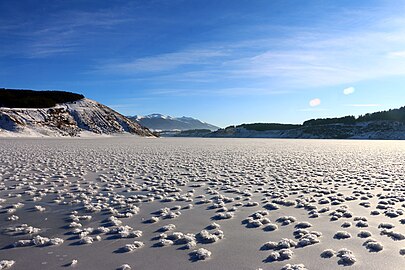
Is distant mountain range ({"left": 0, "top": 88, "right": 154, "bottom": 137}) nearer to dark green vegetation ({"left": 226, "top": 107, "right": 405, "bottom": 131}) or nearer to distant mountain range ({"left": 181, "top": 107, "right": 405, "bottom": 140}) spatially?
distant mountain range ({"left": 181, "top": 107, "right": 405, "bottom": 140})

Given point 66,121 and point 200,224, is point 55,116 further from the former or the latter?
point 200,224

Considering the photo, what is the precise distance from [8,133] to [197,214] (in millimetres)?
76508

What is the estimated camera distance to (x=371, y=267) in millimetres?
4770

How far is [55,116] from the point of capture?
89.2 metres

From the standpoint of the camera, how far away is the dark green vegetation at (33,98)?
94000 mm

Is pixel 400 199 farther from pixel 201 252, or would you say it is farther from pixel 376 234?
pixel 201 252

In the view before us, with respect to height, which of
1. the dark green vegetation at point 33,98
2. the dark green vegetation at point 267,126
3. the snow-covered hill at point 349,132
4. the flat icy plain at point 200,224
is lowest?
the flat icy plain at point 200,224

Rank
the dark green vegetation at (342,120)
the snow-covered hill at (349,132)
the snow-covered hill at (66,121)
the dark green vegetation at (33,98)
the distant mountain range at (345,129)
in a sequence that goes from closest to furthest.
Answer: the snow-covered hill at (66,121), the dark green vegetation at (33,98), the snow-covered hill at (349,132), the distant mountain range at (345,129), the dark green vegetation at (342,120)

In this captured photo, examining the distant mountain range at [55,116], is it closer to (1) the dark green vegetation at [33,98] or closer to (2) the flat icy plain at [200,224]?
(1) the dark green vegetation at [33,98]

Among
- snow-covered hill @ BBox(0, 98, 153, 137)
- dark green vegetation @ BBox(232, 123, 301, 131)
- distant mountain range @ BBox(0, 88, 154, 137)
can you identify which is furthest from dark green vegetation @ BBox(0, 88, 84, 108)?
dark green vegetation @ BBox(232, 123, 301, 131)

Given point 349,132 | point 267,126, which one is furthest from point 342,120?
point 267,126

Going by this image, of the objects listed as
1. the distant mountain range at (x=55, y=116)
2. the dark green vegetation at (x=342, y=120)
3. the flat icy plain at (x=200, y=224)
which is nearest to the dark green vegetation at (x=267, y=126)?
the dark green vegetation at (x=342, y=120)

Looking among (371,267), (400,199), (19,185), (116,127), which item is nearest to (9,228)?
(19,185)

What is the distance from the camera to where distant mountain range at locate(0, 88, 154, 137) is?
249 feet
